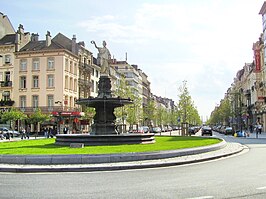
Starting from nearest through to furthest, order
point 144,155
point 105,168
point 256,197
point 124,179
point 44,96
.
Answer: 1. point 256,197
2. point 124,179
3. point 105,168
4. point 144,155
5. point 44,96

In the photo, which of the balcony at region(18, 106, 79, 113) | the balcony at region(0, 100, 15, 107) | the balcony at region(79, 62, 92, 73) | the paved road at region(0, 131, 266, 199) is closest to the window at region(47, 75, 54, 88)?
the balcony at region(18, 106, 79, 113)

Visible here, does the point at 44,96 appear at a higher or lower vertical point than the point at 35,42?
lower

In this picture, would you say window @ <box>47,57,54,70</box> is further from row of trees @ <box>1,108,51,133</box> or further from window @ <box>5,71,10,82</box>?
row of trees @ <box>1,108,51,133</box>

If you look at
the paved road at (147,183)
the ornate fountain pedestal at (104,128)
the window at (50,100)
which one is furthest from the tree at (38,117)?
the paved road at (147,183)

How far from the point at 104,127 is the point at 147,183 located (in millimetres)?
14012

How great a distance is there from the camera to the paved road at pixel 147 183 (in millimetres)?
8516

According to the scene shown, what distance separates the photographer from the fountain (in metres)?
20.6

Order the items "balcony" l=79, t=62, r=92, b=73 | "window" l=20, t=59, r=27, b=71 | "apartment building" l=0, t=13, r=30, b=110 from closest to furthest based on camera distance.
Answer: "apartment building" l=0, t=13, r=30, b=110, "window" l=20, t=59, r=27, b=71, "balcony" l=79, t=62, r=92, b=73

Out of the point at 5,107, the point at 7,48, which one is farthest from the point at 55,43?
the point at 5,107

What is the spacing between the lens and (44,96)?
58656 millimetres

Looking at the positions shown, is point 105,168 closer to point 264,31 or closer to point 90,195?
point 90,195

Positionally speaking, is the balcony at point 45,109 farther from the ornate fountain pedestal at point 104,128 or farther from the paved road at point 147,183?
the paved road at point 147,183

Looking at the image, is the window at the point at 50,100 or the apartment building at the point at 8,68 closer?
the window at the point at 50,100

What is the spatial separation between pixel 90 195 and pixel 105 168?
484 centimetres
